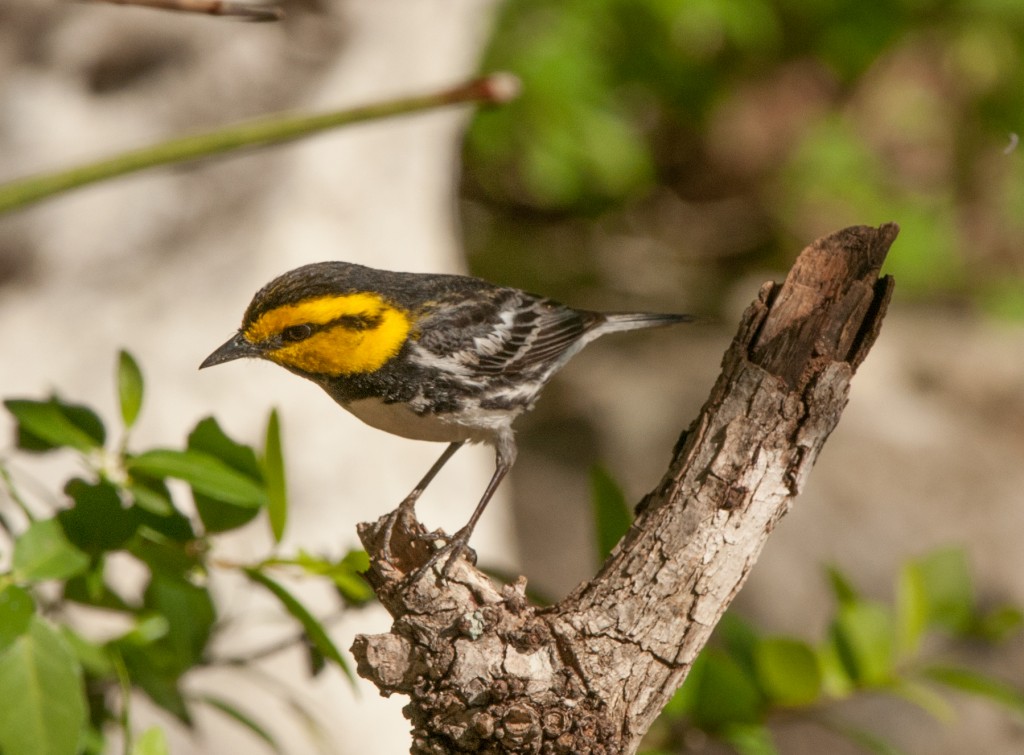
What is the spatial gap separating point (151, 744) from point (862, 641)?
1.42 m

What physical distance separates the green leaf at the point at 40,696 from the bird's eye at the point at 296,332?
0.73m

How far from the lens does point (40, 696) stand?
1.90 metres

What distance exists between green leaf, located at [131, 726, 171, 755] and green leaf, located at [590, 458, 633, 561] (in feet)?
2.93

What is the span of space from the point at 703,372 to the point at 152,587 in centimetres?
438

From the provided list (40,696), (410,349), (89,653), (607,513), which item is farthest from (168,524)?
(607,513)

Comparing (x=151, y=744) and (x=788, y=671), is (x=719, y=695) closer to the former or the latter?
(x=788, y=671)

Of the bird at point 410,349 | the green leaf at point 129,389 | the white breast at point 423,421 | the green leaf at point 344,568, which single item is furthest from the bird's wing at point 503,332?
the green leaf at point 129,389

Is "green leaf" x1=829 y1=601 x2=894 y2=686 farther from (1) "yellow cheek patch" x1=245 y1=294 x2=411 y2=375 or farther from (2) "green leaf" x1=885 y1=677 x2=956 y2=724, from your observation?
(1) "yellow cheek patch" x1=245 y1=294 x2=411 y2=375

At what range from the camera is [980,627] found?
268cm

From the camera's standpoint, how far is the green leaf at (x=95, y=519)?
6.71 ft

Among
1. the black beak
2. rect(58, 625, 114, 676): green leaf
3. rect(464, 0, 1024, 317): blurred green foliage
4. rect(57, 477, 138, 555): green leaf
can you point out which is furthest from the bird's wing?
rect(464, 0, 1024, 317): blurred green foliage

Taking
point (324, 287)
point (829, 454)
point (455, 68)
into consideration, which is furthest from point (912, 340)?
point (324, 287)

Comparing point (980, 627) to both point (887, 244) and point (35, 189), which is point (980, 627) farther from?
point (35, 189)

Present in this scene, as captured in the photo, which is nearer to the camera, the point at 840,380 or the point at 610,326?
the point at 840,380
